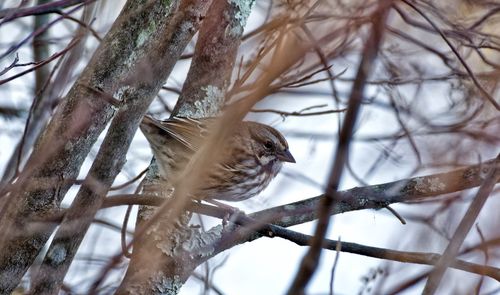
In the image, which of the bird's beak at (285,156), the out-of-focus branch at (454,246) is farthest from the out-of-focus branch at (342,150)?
the bird's beak at (285,156)

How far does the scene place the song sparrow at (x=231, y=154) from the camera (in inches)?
198

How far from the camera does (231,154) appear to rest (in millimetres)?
5473

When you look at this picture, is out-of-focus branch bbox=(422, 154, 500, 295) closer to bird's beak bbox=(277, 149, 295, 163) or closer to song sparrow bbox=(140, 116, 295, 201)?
song sparrow bbox=(140, 116, 295, 201)

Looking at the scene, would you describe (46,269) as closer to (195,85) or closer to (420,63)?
(195,85)

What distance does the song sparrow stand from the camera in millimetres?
5020

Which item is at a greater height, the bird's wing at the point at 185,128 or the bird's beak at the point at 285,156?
the bird's beak at the point at 285,156

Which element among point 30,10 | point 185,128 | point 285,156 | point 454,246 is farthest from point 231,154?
point 454,246

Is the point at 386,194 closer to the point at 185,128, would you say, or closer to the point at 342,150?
the point at 185,128

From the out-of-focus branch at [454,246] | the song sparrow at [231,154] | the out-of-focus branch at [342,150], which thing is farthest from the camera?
the song sparrow at [231,154]

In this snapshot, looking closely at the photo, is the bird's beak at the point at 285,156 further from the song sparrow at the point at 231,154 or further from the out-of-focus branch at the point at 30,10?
the out-of-focus branch at the point at 30,10

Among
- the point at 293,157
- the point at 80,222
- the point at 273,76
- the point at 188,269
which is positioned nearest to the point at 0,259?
the point at 80,222

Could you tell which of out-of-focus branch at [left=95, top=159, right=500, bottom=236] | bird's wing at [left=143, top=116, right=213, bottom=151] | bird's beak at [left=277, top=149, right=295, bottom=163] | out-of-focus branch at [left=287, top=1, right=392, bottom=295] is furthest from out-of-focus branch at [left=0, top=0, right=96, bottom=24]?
bird's beak at [left=277, top=149, right=295, bottom=163]

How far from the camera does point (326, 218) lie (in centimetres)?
176

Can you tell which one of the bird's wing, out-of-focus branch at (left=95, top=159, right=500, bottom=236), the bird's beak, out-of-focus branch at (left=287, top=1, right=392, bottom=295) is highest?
the bird's beak
